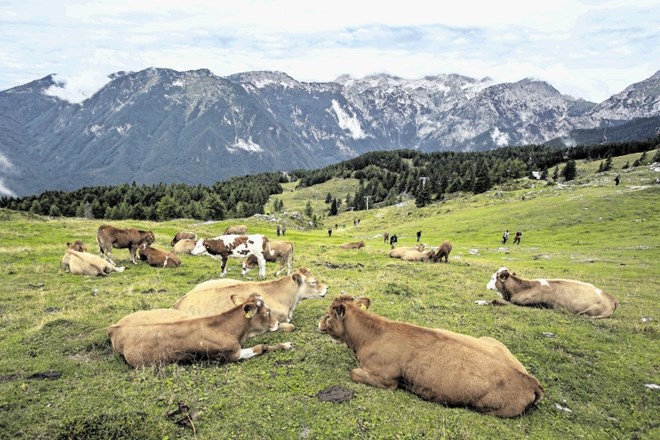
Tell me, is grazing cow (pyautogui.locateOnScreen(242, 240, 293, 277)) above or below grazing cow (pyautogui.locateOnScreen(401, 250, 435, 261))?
above

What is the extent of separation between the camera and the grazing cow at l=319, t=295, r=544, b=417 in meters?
8.14

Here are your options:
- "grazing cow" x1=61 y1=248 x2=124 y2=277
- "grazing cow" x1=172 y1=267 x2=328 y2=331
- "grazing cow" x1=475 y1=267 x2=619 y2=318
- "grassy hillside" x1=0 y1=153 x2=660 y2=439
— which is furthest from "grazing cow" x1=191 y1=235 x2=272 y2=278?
"grazing cow" x1=475 y1=267 x2=619 y2=318

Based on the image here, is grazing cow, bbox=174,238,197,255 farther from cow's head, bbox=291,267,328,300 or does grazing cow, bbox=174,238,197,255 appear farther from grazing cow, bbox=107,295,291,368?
grazing cow, bbox=107,295,291,368

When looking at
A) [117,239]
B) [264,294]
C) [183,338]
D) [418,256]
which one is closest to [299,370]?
[183,338]

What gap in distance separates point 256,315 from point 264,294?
6.83ft

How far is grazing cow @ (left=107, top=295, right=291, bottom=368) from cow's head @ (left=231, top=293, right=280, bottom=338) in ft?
0.09

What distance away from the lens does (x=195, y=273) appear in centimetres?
2175

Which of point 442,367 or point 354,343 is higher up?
point 442,367

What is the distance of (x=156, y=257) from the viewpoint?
2317 cm

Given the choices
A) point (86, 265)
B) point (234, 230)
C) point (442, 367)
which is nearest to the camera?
point (442, 367)

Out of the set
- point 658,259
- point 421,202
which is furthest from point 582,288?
point 421,202

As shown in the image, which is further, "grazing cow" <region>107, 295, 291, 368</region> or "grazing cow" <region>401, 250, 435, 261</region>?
"grazing cow" <region>401, 250, 435, 261</region>

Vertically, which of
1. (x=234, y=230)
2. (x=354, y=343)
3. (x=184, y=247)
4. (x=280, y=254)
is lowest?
(x=234, y=230)

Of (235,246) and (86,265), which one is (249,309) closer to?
(235,246)
